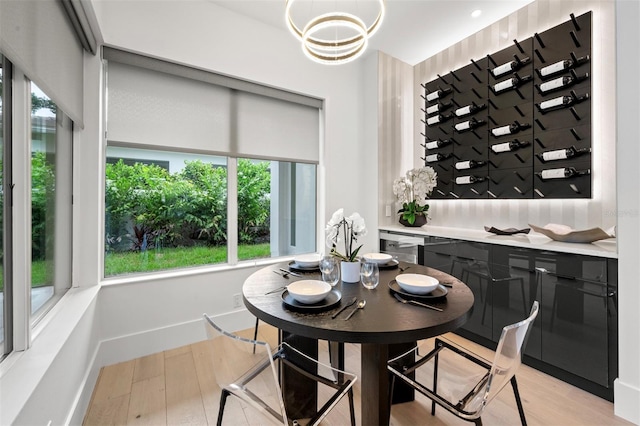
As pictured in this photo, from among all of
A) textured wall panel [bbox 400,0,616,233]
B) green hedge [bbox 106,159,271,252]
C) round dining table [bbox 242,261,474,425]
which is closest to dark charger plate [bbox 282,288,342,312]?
round dining table [bbox 242,261,474,425]

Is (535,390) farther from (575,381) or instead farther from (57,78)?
(57,78)

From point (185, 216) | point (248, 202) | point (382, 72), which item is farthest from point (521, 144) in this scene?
point (185, 216)

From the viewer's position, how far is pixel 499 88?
2.67 m

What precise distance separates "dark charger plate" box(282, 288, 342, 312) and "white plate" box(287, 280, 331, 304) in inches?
0.8

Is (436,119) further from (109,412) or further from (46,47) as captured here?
(109,412)

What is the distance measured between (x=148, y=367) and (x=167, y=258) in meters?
0.86

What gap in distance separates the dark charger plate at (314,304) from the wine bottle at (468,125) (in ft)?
8.32

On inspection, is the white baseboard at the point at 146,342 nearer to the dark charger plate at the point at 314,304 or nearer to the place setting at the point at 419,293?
the dark charger plate at the point at 314,304

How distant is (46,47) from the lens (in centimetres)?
128

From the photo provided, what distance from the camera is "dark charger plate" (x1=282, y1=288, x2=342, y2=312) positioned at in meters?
1.15

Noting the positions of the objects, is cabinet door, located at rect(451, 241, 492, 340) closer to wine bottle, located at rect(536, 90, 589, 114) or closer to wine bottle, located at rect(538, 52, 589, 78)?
wine bottle, located at rect(536, 90, 589, 114)

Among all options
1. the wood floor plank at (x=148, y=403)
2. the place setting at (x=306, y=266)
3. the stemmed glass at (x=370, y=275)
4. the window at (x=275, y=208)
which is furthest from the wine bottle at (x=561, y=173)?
the wood floor plank at (x=148, y=403)

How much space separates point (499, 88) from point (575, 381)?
2.46 metres

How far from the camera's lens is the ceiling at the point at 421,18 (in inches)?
99.3
